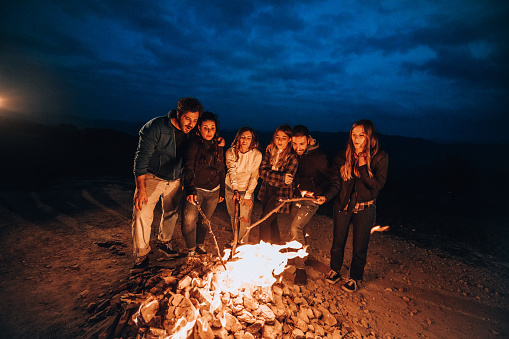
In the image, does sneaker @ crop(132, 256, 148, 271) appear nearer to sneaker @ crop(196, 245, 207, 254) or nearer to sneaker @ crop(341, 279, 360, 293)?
sneaker @ crop(196, 245, 207, 254)

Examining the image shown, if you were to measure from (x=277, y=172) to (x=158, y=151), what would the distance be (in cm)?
183

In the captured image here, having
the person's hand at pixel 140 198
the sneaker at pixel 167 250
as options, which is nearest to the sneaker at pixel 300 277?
the sneaker at pixel 167 250

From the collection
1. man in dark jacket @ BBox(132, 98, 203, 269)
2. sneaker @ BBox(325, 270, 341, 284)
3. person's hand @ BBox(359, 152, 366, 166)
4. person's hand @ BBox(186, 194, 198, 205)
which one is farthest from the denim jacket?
sneaker @ BBox(325, 270, 341, 284)

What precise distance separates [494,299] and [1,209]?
10.0 meters

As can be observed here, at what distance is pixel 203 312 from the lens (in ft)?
7.78

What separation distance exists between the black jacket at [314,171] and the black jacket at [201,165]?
1288 mm

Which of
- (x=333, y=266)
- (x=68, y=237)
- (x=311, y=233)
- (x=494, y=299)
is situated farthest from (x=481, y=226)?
(x=68, y=237)

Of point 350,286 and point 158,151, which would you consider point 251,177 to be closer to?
point 158,151

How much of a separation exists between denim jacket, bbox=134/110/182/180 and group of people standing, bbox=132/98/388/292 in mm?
13

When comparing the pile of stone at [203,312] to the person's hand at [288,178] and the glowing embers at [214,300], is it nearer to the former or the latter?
the glowing embers at [214,300]

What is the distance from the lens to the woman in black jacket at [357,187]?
3.11m

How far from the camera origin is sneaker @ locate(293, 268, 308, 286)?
3.61 meters

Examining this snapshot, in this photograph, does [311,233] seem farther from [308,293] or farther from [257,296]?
[257,296]

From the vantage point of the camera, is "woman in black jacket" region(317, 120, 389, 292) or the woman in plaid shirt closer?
"woman in black jacket" region(317, 120, 389, 292)
